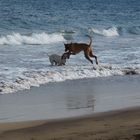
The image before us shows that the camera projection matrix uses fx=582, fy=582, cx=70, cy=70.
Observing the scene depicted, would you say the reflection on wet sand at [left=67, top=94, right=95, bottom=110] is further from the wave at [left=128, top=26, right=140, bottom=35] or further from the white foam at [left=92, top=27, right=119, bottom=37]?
the wave at [left=128, top=26, right=140, bottom=35]

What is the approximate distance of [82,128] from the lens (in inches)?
337

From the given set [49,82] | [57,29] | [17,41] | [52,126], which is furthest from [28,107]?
[57,29]

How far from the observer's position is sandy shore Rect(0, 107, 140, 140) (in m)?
7.71

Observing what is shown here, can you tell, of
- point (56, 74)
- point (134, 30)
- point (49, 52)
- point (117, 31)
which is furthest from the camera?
point (134, 30)

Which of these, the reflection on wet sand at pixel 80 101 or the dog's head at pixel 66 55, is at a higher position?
the dog's head at pixel 66 55

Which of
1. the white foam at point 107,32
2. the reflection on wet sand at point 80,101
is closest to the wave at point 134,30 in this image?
the white foam at point 107,32

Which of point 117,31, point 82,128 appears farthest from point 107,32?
point 82,128

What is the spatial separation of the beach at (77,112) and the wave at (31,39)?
10513mm

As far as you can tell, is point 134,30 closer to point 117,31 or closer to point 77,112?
point 117,31

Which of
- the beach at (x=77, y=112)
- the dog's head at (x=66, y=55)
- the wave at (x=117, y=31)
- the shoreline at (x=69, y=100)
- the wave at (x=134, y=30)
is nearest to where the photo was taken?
the beach at (x=77, y=112)

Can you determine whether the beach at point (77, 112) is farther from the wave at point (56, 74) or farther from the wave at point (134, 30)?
the wave at point (134, 30)

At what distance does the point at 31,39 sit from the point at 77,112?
52.7 ft

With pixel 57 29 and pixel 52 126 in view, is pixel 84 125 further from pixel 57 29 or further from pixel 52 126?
pixel 57 29

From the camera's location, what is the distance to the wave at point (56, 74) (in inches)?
513
